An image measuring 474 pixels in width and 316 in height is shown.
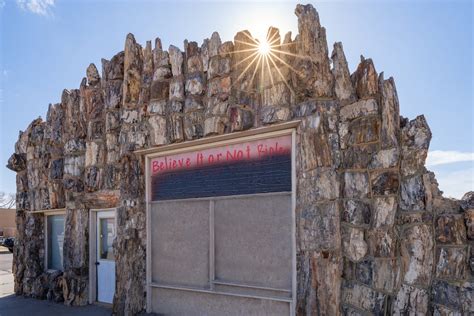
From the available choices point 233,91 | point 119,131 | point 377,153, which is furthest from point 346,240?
point 119,131

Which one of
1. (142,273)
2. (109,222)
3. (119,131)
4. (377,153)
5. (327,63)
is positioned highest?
(327,63)

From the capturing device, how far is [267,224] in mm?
6008

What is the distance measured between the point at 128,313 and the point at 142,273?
2.25ft

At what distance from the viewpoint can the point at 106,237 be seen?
872 centimetres

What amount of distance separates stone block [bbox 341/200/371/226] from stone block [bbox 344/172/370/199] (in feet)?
0.29

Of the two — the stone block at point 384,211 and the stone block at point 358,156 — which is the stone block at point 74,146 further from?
the stone block at point 384,211

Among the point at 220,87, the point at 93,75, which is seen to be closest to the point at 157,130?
the point at 220,87

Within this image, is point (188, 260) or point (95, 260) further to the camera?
point (95, 260)

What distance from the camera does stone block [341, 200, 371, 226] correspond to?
5.14 meters

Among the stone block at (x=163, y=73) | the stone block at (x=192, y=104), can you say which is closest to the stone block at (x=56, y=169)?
the stone block at (x=163, y=73)

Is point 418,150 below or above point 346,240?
above

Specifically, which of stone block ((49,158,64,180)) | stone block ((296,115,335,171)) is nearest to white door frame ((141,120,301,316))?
stone block ((296,115,335,171))

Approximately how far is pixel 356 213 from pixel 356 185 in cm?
34

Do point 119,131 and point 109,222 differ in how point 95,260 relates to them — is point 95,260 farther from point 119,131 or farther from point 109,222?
point 119,131
